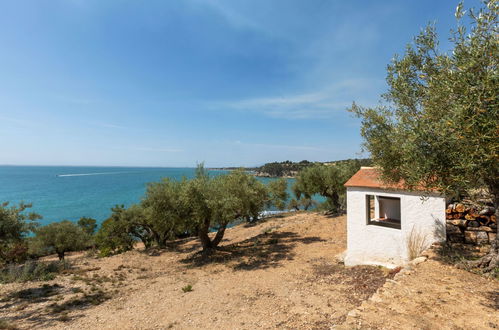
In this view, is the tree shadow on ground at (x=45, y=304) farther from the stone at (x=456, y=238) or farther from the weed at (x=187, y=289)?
the stone at (x=456, y=238)

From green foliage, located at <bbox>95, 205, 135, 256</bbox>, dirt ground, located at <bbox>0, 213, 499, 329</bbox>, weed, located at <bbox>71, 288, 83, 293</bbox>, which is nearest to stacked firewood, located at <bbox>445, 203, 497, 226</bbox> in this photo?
dirt ground, located at <bbox>0, 213, 499, 329</bbox>

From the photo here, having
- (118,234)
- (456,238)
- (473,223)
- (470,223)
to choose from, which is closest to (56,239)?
(118,234)

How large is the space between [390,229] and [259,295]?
6.97m

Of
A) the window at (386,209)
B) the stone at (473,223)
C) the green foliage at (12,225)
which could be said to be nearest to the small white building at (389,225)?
the stone at (473,223)

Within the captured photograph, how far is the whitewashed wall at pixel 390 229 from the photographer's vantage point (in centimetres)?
988

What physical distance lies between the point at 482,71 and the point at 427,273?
6421mm

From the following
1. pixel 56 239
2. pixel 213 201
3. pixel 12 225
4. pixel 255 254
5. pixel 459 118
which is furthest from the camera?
pixel 56 239

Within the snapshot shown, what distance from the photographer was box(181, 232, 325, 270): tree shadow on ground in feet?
49.2

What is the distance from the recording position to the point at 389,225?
38.3 feet

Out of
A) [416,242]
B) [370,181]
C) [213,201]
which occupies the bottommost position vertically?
[416,242]

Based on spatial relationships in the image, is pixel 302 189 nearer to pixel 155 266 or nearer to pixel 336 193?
pixel 336 193

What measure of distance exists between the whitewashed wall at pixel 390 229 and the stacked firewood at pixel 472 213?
2.42 ft

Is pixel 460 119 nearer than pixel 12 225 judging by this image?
Yes

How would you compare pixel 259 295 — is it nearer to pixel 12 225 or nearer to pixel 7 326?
pixel 7 326
